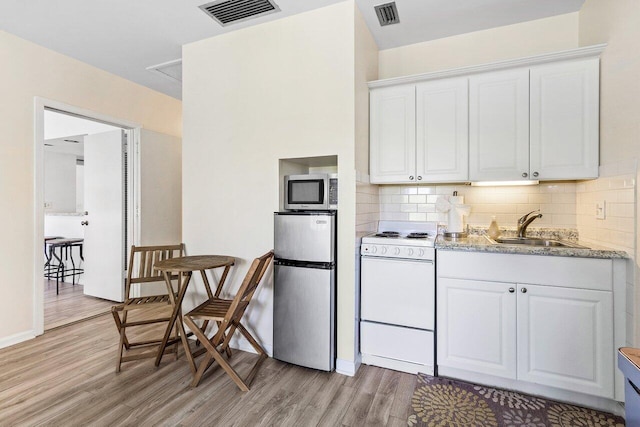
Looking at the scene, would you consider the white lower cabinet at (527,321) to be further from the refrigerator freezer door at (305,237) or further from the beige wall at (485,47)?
the beige wall at (485,47)

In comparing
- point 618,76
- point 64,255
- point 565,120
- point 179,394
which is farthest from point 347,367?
point 64,255

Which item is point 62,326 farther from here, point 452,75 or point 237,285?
point 452,75

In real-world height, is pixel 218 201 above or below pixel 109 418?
above

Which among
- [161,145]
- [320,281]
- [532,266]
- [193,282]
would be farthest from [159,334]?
[532,266]

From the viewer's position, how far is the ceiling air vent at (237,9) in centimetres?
236

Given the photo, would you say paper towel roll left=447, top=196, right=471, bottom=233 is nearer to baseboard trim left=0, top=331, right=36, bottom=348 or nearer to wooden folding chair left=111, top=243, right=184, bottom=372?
wooden folding chair left=111, top=243, right=184, bottom=372

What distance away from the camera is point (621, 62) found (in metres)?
1.86

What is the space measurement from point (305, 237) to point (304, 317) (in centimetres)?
60

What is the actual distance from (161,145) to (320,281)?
3142 millimetres

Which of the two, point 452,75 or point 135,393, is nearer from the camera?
point 135,393

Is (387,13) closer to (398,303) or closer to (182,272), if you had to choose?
(398,303)

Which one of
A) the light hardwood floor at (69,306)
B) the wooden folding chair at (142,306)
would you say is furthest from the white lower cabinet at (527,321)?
the light hardwood floor at (69,306)

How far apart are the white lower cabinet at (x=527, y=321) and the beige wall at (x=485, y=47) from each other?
1.80 m

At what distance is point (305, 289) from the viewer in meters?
2.32
